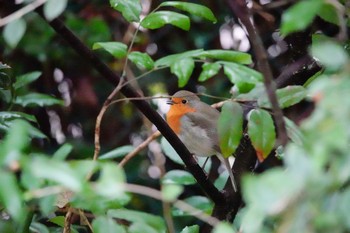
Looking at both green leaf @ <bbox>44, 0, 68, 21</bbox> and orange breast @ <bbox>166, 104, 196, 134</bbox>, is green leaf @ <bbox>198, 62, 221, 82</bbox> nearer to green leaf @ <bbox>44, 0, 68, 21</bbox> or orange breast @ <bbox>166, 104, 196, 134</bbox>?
green leaf @ <bbox>44, 0, 68, 21</bbox>

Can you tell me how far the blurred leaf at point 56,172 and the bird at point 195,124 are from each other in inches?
80.8

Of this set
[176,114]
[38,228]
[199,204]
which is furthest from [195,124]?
[38,228]

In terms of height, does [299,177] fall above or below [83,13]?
above

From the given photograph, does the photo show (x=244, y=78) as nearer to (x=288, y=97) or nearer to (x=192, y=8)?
(x=288, y=97)

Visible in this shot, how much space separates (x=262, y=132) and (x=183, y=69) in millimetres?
285

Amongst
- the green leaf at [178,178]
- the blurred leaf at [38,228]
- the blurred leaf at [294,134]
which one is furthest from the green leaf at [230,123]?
the green leaf at [178,178]

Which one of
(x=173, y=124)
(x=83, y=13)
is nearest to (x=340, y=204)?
(x=173, y=124)

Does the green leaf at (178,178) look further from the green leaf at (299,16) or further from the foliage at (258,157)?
the green leaf at (299,16)

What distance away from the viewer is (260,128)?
4.48 ft

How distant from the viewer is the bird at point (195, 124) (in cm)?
307

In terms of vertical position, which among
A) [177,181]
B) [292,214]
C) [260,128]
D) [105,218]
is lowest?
[177,181]

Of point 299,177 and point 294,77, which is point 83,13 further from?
point 299,177

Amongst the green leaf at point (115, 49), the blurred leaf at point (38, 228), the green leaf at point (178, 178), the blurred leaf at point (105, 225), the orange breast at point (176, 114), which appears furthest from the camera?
the orange breast at point (176, 114)

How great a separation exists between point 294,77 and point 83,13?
6.45 ft
